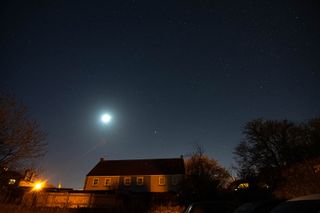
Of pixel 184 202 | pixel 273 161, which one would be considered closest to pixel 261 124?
pixel 273 161

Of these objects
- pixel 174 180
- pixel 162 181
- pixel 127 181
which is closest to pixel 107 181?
pixel 127 181

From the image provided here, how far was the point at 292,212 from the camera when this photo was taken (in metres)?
3.15

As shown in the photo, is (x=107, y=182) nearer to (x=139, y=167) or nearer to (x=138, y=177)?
(x=138, y=177)

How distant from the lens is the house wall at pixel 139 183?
4238 centimetres

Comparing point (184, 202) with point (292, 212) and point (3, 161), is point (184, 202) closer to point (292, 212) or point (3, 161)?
point (3, 161)

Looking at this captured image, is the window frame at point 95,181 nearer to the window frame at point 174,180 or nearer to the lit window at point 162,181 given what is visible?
the lit window at point 162,181

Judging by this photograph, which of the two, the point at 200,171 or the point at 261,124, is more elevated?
the point at 261,124

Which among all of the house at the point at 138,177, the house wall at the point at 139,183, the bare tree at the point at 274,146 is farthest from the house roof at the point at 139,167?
the bare tree at the point at 274,146

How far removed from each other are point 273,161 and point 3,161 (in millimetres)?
31600

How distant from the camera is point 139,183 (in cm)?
4344

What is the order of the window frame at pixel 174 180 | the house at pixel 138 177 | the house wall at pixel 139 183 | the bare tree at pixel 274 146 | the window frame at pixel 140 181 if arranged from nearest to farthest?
the bare tree at pixel 274 146
the window frame at pixel 174 180
the house wall at pixel 139 183
the house at pixel 138 177
the window frame at pixel 140 181

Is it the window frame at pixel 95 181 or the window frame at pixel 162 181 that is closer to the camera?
the window frame at pixel 162 181

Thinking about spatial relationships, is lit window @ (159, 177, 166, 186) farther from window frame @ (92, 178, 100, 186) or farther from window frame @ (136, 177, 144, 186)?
window frame @ (92, 178, 100, 186)

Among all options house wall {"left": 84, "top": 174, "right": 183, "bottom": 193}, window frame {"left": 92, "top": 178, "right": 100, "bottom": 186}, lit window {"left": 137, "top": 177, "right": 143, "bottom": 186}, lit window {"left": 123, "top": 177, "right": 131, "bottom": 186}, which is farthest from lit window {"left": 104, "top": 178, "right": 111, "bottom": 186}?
lit window {"left": 137, "top": 177, "right": 143, "bottom": 186}
